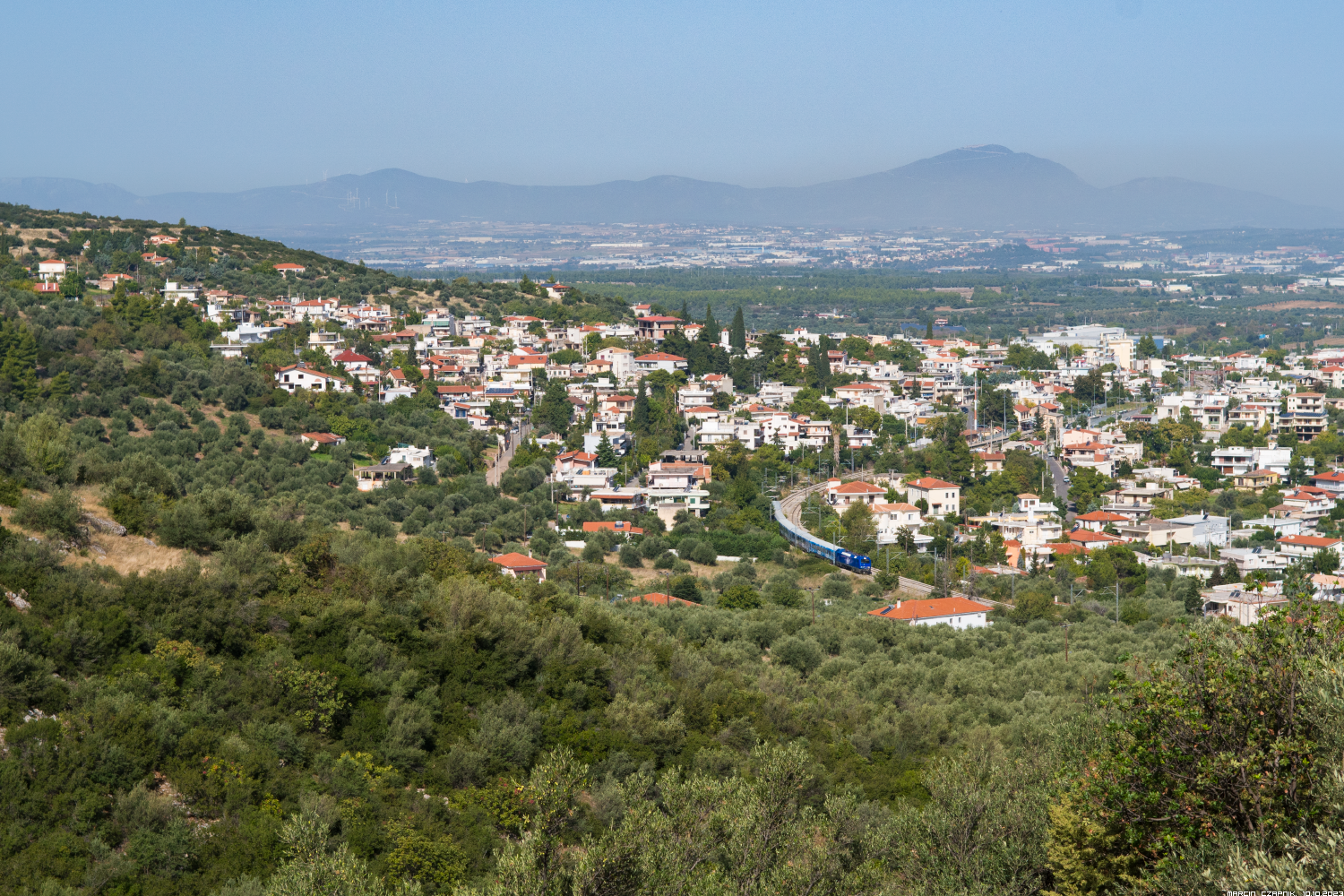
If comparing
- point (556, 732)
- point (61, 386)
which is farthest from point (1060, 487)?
point (556, 732)

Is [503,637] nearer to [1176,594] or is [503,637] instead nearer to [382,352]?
[1176,594]

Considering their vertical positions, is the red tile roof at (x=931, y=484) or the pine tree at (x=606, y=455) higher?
the pine tree at (x=606, y=455)

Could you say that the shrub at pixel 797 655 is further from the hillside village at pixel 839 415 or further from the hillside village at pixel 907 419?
the hillside village at pixel 839 415

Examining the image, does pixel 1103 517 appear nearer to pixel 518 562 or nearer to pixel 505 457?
pixel 505 457

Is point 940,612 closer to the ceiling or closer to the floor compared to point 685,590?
closer to the floor

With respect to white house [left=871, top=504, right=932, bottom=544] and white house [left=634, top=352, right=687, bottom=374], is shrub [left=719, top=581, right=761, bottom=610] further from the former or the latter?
white house [left=634, top=352, right=687, bottom=374]

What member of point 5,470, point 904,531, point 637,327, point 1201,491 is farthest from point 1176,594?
point 637,327

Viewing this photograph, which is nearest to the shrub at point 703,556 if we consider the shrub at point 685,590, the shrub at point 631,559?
the shrub at point 631,559
